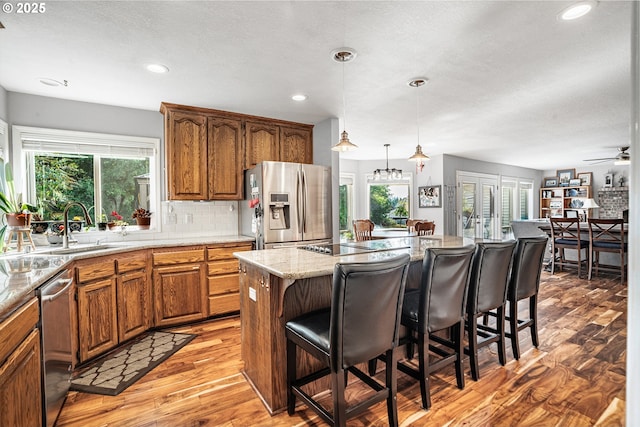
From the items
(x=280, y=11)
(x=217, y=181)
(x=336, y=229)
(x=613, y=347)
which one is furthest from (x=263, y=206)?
(x=613, y=347)

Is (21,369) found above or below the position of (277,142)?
below

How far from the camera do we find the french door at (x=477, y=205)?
7.48 metres

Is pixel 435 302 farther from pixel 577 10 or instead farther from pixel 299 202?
pixel 299 202

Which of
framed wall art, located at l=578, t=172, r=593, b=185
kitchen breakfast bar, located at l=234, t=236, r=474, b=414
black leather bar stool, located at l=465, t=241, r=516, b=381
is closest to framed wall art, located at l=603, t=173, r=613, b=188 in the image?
framed wall art, located at l=578, t=172, r=593, b=185

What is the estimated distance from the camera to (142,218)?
3.55m

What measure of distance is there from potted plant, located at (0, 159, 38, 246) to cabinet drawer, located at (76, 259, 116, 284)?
0.65m

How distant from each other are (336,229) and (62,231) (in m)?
2.85

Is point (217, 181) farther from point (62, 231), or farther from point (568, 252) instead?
point (568, 252)

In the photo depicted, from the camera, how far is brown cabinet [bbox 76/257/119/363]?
8.10 ft

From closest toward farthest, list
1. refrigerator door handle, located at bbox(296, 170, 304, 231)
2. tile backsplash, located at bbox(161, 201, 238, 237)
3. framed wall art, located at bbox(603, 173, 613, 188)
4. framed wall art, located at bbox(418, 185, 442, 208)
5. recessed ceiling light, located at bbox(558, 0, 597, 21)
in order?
recessed ceiling light, located at bbox(558, 0, 597, 21) → refrigerator door handle, located at bbox(296, 170, 304, 231) → tile backsplash, located at bbox(161, 201, 238, 237) → framed wall art, located at bbox(418, 185, 442, 208) → framed wall art, located at bbox(603, 173, 613, 188)

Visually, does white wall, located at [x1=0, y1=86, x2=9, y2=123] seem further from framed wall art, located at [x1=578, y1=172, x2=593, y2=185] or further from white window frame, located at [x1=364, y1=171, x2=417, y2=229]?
framed wall art, located at [x1=578, y1=172, x2=593, y2=185]

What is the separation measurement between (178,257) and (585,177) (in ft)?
36.1

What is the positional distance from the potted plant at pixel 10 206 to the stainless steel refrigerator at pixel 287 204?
6.42ft

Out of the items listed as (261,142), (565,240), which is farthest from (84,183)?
(565,240)
